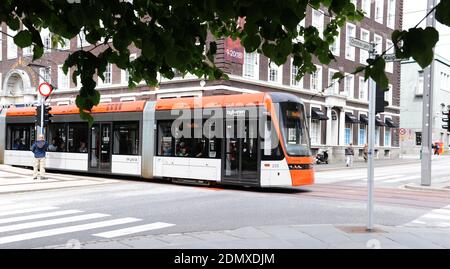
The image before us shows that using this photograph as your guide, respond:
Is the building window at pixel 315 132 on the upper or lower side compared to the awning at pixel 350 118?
lower

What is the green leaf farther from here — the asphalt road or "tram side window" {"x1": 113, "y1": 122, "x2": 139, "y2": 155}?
"tram side window" {"x1": 113, "y1": 122, "x2": 139, "y2": 155}

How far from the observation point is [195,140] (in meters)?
17.5

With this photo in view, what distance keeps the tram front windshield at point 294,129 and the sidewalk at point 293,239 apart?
6826mm

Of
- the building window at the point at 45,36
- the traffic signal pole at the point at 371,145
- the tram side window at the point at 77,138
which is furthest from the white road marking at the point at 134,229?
the tram side window at the point at 77,138

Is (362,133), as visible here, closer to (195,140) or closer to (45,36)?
(45,36)

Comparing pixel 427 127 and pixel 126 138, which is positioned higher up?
pixel 427 127

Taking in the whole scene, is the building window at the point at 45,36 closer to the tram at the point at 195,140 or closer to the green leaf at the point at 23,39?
the green leaf at the point at 23,39

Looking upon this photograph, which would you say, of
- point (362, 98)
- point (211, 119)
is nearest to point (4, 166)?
point (211, 119)

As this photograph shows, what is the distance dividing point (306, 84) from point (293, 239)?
102 ft

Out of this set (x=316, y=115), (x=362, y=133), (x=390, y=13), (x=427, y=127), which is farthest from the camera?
(x=390, y=13)

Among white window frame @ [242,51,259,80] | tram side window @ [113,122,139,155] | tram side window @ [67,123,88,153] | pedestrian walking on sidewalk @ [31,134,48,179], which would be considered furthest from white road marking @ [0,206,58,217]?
white window frame @ [242,51,259,80]

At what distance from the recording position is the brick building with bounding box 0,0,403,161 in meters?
31.0

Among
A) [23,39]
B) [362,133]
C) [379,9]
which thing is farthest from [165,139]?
[379,9]

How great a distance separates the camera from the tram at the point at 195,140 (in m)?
15.7
